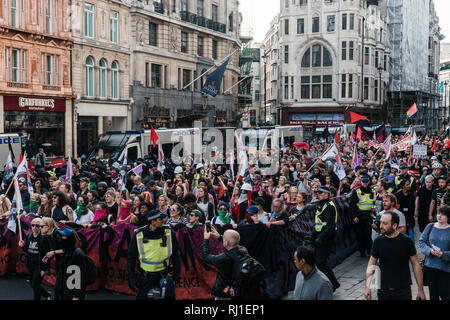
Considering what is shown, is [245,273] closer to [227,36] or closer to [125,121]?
[125,121]

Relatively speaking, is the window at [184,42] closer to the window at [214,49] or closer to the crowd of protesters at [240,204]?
the window at [214,49]

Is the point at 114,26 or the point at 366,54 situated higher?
the point at 366,54

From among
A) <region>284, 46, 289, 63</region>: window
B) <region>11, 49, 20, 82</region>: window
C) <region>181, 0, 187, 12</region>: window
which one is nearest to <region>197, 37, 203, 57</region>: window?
<region>181, 0, 187, 12</region>: window

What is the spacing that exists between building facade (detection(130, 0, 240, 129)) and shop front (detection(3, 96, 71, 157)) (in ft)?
21.9

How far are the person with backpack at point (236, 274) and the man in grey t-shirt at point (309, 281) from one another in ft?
2.06

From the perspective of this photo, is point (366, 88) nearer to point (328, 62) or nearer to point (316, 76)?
point (328, 62)

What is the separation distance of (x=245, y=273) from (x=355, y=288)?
3.96m

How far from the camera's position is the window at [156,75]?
4066 centimetres

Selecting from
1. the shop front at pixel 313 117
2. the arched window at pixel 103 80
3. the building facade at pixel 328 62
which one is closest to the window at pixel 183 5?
the arched window at pixel 103 80

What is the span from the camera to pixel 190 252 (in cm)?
891

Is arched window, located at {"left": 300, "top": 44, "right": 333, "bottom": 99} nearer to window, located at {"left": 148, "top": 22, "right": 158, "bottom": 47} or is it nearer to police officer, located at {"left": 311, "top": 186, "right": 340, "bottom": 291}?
window, located at {"left": 148, "top": 22, "right": 158, "bottom": 47}

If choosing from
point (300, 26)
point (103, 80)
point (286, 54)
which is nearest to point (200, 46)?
point (103, 80)

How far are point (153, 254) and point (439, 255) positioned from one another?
3.41 meters
